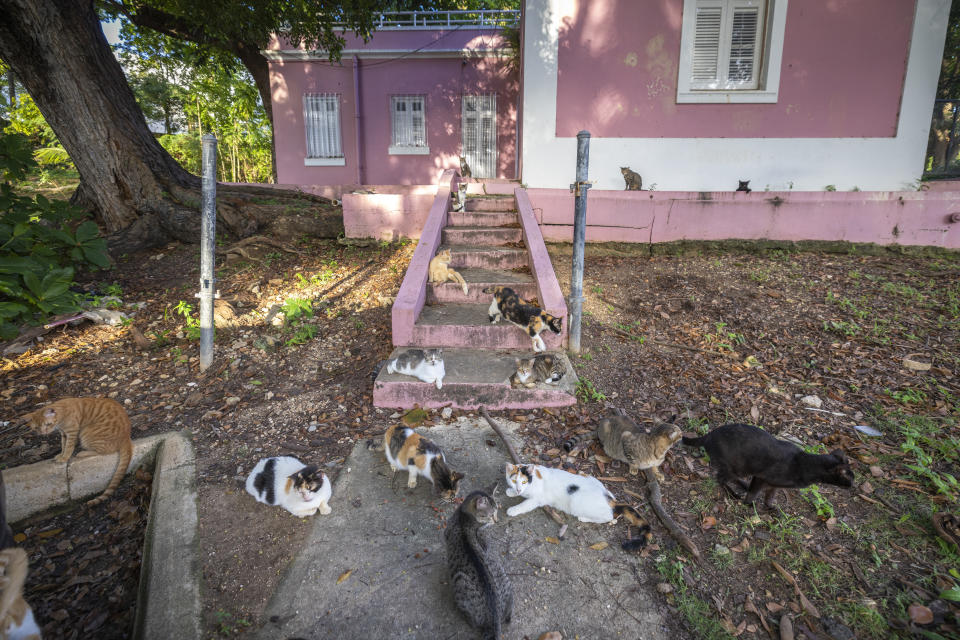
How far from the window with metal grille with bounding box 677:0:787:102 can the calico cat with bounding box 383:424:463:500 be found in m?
8.06

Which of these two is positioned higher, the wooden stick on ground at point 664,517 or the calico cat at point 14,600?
Answer: the calico cat at point 14,600

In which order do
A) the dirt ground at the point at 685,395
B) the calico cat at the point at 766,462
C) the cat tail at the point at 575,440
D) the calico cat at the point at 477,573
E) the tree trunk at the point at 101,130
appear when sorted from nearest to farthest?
the calico cat at the point at 477,573, the dirt ground at the point at 685,395, the calico cat at the point at 766,462, the cat tail at the point at 575,440, the tree trunk at the point at 101,130

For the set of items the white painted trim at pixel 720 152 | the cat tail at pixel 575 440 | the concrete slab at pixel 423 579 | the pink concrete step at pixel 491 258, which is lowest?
the concrete slab at pixel 423 579

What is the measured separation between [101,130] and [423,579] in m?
8.50

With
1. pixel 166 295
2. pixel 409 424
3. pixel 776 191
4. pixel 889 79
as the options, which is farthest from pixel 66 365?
pixel 889 79

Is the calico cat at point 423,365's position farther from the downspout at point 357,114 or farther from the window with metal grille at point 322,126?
the window with metal grille at point 322,126

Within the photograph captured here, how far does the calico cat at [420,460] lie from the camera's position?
305 centimetres

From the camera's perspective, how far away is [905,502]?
2.96 m

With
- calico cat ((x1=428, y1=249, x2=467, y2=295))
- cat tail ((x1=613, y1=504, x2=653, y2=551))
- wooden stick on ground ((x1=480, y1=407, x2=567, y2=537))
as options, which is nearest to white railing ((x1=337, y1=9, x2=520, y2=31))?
calico cat ((x1=428, y1=249, x2=467, y2=295))

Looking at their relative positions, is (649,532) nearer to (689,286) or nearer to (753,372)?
(753,372)

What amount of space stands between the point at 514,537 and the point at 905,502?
248 cm

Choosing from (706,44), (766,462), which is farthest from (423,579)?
(706,44)

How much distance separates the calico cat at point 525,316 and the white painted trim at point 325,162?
11.4 meters

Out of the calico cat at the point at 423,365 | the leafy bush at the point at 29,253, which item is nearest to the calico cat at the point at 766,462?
the calico cat at the point at 423,365
